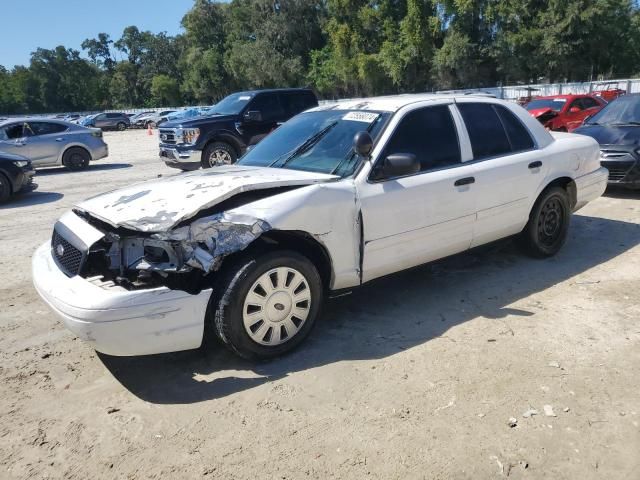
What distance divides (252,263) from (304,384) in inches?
32.8

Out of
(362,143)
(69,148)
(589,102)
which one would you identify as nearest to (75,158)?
(69,148)

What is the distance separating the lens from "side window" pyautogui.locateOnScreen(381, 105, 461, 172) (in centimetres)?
412

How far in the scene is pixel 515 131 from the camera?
5.00 m

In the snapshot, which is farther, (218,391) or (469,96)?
(469,96)

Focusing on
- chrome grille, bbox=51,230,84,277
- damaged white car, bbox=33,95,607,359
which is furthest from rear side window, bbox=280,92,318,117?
chrome grille, bbox=51,230,84,277

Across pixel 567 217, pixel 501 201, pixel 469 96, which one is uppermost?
pixel 469 96

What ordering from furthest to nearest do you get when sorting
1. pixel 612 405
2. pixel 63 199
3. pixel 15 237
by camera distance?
pixel 63 199 → pixel 15 237 → pixel 612 405

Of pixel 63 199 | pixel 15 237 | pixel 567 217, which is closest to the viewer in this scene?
pixel 567 217

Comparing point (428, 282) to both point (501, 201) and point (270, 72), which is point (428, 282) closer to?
point (501, 201)

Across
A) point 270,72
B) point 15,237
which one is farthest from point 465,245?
point 270,72

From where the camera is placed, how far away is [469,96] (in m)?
4.89

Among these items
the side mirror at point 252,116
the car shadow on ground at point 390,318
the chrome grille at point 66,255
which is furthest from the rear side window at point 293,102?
the chrome grille at point 66,255

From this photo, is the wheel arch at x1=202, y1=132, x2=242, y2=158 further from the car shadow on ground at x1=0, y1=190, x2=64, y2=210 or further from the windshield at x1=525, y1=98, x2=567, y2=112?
the windshield at x1=525, y1=98, x2=567, y2=112

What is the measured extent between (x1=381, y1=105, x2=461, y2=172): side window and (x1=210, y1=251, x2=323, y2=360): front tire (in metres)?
1.20
